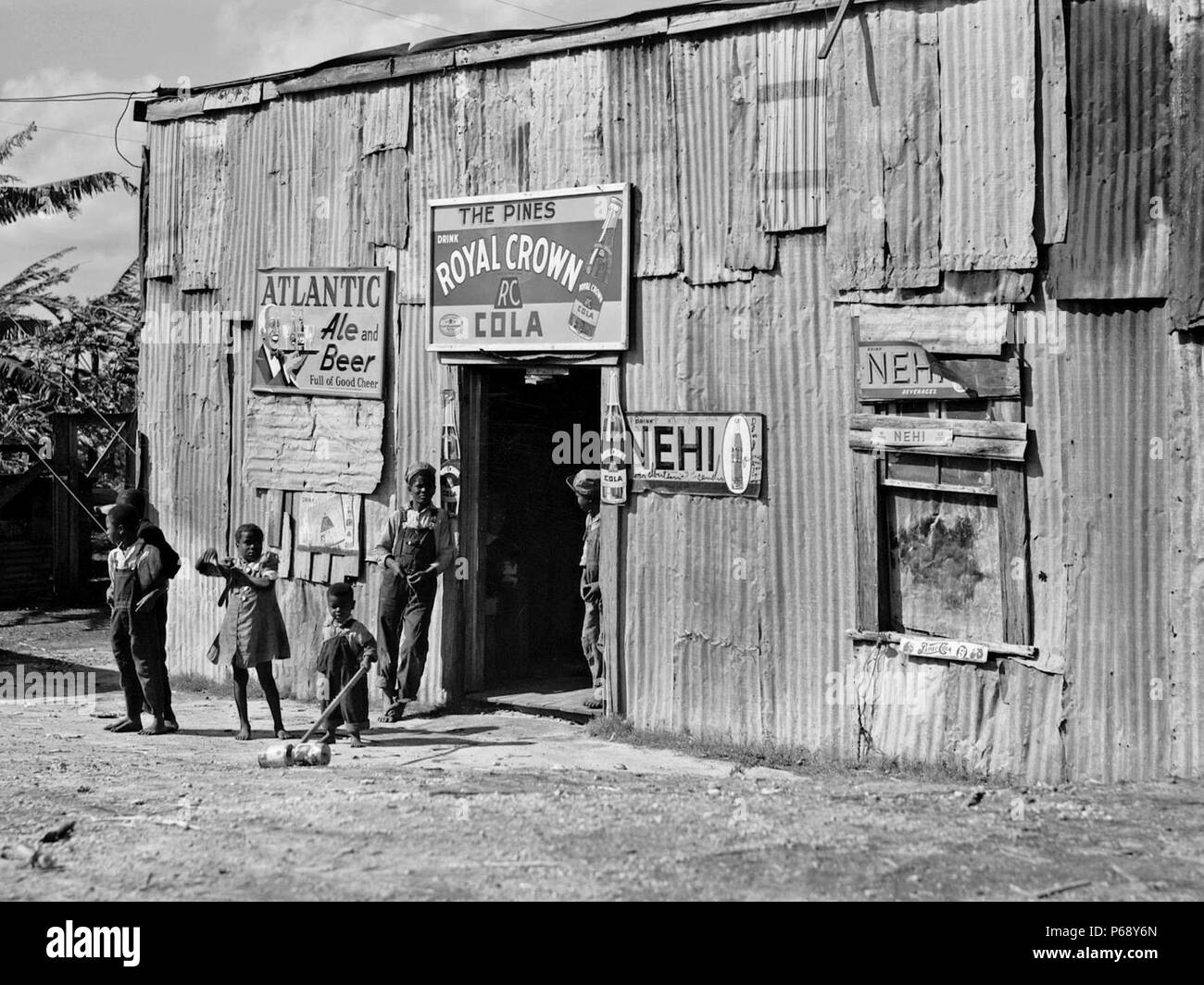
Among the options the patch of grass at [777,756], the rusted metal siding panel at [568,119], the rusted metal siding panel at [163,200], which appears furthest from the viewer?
the rusted metal siding panel at [163,200]

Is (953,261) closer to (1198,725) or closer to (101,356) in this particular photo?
(1198,725)

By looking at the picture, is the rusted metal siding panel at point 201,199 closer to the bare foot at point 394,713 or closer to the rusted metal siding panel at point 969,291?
the bare foot at point 394,713

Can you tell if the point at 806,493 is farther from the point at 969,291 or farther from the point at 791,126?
the point at 791,126

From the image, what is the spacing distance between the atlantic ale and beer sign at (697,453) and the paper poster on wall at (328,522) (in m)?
2.70

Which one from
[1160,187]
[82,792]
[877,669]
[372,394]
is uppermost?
[1160,187]

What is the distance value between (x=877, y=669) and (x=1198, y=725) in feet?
6.48

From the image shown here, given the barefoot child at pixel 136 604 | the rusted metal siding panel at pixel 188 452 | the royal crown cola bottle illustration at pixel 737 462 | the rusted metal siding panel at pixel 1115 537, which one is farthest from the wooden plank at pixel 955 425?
the rusted metal siding panel at pixel 188 452

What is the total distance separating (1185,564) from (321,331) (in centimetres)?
704

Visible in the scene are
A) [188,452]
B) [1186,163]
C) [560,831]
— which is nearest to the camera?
[560,831]

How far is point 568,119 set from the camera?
9852 millimetres

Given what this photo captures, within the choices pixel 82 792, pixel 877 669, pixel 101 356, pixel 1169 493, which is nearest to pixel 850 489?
pixel 877 669

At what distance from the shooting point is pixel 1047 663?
26.3 feet

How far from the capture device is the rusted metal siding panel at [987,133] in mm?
7992
